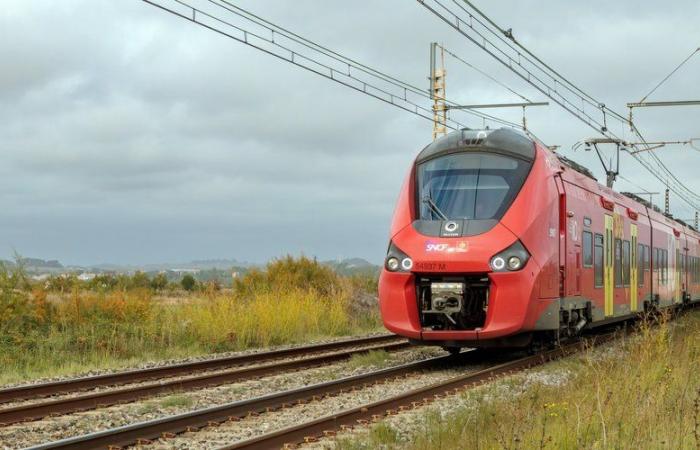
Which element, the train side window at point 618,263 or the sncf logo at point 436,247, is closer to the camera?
the sncf logo at point 436,247

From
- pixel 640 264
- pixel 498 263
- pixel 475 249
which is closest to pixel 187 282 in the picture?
pixel 640 264

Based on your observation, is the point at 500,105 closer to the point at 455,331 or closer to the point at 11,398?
the point at 455,331

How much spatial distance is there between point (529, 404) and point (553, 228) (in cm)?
576

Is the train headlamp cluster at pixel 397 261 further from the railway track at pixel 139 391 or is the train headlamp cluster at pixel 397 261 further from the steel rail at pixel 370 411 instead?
the railway track at pixel 139 391

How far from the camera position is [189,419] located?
8.52 m

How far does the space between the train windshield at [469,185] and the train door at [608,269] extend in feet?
16.1

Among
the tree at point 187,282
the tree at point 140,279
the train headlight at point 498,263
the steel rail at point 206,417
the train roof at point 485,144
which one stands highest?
the train roof at point 485,144

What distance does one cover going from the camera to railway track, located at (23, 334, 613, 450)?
7.45m

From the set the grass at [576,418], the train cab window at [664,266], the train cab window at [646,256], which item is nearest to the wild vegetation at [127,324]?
the train cab window at [646,256]

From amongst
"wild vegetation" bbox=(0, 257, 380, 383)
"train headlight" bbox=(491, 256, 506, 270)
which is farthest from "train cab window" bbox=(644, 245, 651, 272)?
"train headlight" bbox=(491, 256, 506, 270)

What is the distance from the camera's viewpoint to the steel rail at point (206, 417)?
740 centimetres

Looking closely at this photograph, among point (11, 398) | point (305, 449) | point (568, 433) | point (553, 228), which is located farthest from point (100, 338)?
point (568, 433)

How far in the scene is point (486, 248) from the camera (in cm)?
1214

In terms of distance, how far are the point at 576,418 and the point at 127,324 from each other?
40.1ft
